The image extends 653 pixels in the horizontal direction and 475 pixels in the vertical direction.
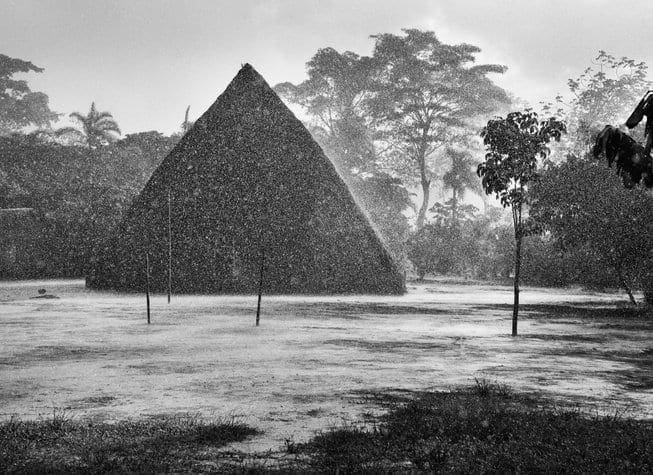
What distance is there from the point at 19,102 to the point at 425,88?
110ft

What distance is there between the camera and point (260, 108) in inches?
1125

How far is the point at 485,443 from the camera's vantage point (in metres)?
6.14

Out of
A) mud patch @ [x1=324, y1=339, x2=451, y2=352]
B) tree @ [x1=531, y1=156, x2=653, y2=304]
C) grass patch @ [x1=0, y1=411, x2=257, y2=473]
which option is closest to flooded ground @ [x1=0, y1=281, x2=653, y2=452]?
mud patch @ [x1=324, y1=339, x2=451, y2=352]

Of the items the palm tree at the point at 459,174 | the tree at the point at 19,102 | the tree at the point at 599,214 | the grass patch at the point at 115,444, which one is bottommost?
the grass patch at the point at 115,444

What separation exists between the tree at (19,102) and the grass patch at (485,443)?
57110 mm

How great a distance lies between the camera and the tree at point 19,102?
56531mm

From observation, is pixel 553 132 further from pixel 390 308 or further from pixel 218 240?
pixel 218 240

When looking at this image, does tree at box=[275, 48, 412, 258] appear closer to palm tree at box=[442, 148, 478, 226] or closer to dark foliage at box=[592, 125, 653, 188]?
palm tree at box=[442, 148, 478, 226]

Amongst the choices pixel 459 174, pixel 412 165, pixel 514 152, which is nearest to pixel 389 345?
pixel 514 152

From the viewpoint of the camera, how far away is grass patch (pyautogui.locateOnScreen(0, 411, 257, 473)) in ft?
17.8

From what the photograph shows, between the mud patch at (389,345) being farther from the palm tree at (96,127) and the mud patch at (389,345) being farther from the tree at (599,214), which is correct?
the palm tree at (96,127)

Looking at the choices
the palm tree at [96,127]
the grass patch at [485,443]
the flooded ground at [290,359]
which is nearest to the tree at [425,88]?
the palm tree at [96,127]

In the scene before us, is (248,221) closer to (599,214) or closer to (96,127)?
(599,214)

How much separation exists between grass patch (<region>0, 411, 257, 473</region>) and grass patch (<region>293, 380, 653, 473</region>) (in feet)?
2.75
